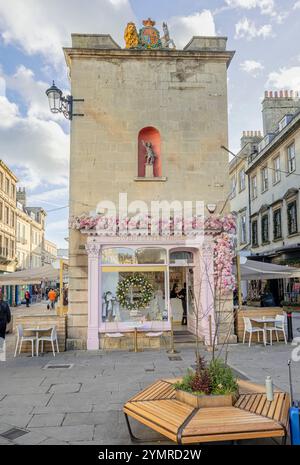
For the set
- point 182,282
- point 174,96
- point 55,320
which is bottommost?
point 55,320

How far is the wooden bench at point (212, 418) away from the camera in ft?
13.7

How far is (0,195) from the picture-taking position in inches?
1524

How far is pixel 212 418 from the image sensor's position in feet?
14.6

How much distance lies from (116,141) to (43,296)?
4026 centimetres

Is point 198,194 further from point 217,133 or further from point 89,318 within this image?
point 89,318

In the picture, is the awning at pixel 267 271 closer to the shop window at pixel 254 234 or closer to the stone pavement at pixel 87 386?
the stone pavement at pixel 87 386

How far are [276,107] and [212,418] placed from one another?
30307 mm

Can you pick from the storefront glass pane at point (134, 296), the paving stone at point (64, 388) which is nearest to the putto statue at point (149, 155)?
the storefront glass pane at point (134, 296)

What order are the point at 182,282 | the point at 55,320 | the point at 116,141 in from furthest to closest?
the point at 182,282 → the point at 116,141 → the point at 55,320

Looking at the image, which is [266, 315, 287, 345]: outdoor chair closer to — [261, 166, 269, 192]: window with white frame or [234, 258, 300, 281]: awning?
[234, 258, 300, 281]: awning

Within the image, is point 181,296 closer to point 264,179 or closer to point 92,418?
point 92,418

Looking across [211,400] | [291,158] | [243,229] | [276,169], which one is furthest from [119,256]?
[243,229]
